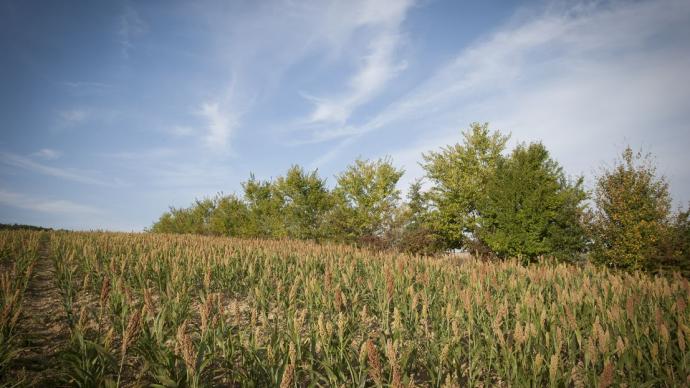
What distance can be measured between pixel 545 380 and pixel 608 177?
20714 millimetres

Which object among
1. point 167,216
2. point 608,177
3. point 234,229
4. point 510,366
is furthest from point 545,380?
point 167,216

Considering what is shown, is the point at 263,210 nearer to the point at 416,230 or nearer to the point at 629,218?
the point at 416,230

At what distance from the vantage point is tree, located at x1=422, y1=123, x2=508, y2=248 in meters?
22.9

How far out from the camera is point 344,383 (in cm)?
337

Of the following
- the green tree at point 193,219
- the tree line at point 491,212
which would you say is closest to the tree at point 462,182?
the tree line at point 491,212

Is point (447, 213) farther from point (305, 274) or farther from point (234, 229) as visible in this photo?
point (234, 229)

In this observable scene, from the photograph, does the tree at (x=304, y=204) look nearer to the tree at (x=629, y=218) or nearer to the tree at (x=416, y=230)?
the tree at (x=416, y=230)

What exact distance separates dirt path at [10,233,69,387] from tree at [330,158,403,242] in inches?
715

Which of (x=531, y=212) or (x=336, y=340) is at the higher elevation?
(x=531, y=212)

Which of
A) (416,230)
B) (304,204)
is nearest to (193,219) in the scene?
(304,204)

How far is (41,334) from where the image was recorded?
172 inches

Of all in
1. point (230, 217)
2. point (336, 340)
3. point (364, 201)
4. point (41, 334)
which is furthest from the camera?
point (230, 217)

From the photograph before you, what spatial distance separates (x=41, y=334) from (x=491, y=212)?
21.1 m

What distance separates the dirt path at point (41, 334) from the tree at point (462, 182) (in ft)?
69.5
